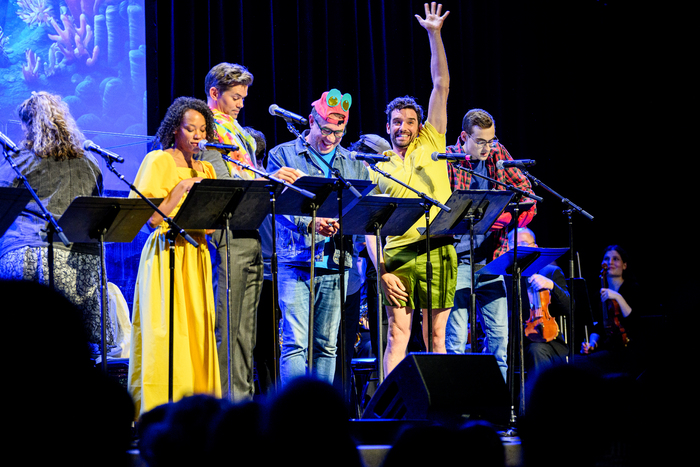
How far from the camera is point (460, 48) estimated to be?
769 centimetres

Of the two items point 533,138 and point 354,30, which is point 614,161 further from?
point 354,30

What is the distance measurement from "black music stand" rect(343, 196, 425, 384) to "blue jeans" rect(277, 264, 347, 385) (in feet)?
1.46

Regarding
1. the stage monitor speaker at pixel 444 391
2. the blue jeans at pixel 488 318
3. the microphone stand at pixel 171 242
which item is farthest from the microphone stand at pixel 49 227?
the blue jeans at pixel 488 318

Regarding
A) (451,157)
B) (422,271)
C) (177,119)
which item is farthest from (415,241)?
(177,119)

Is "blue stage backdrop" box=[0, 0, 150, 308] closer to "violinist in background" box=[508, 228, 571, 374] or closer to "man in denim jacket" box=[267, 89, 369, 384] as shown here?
"man in denim jacket" box=[267, 89, 369, 384]

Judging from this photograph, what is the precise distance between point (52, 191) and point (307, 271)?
148cm

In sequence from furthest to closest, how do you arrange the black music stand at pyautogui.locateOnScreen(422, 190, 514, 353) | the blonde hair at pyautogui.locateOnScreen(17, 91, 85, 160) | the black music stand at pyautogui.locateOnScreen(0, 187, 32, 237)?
1. the black music stand at pyautogui.locateOnScreen(422, 190, 514, 353)
2. the blonde hair at pyautogui.locateOnScreen(17, 91, 85, 160)
3. the black music stand at pyautogui.locateOnScreen(0, 187, 32, 237)

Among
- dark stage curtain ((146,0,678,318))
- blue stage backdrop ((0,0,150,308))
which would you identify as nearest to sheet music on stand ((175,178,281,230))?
blue stage backdrop ((0,0,150,308))

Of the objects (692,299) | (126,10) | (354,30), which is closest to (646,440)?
(692,299)

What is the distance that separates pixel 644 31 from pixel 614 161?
1.43 m

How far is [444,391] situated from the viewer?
A: 2883mm

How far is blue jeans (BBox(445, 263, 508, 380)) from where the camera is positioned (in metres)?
4.85

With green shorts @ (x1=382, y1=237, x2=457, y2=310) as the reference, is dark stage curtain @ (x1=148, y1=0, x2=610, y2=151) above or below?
above

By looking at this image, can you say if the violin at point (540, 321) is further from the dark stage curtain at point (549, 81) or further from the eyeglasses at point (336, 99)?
the eyeglasses at point (336, 99)
